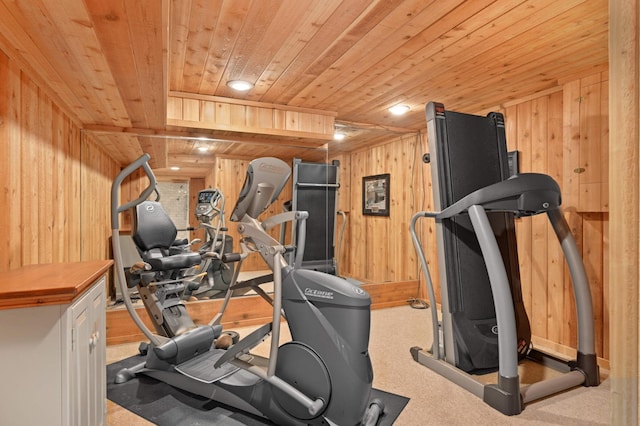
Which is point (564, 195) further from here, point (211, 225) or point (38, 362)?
point (38, 362)

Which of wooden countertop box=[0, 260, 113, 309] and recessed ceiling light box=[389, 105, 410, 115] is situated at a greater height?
recessed ceiling light box=[389, 105, 410, 115]

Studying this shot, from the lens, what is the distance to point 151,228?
2742 mm

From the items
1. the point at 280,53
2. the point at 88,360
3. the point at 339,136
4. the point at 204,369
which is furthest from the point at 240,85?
the point at 88,360

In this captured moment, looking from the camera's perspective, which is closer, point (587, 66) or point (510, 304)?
point (510, 304)

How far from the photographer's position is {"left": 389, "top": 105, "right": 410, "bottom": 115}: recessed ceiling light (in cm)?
382

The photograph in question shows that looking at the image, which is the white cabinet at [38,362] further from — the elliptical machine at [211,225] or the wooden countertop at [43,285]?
the elliptical machine at [211,225]

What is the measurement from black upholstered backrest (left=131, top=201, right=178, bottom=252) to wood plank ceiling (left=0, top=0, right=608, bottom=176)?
74 cm

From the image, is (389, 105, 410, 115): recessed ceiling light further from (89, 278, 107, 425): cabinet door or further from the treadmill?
(89, 278, 107, 425): cabinet door

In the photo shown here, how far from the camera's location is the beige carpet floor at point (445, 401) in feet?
6.86

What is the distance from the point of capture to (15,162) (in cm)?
177

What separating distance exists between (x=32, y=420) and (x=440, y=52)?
2.87m

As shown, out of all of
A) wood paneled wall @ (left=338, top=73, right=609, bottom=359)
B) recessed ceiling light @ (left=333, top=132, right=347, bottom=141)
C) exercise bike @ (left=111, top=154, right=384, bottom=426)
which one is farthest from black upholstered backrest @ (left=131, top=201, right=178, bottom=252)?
wood paneled wall @ (left=338, top=73, right=609, bottom=359)

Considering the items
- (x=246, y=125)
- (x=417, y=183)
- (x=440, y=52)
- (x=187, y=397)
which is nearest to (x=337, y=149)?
(x=417, y=183)

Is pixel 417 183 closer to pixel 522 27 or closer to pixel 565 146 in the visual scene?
pixel 565 146
